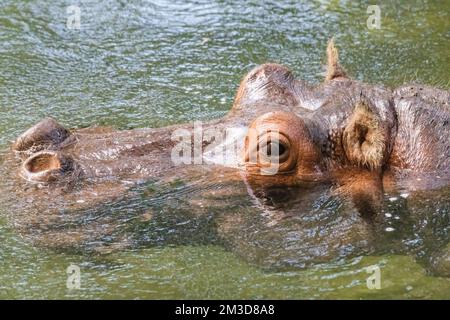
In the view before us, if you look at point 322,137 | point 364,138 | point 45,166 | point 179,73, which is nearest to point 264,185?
point 322,137

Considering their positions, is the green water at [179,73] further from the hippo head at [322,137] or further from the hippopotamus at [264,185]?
the hippo head at [322,137]

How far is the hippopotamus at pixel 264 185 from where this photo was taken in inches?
204

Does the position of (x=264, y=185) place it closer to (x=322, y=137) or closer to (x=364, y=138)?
(x=322, y=137)

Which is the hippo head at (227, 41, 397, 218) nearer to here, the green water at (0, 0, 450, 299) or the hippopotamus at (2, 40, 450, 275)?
the hippopotamus at (2, 40, 450, 275)

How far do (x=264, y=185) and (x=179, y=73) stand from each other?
11.2ft

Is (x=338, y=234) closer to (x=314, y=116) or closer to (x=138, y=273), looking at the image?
(x=314, y=116)

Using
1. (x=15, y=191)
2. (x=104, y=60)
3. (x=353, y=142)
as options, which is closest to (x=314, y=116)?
(x=353, y=142)

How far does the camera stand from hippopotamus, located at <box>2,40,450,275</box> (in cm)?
519

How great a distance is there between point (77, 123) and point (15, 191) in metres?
2.14

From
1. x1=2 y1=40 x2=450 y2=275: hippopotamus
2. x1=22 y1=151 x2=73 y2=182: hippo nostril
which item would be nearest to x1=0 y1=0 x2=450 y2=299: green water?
x1=2 y1=40 x2=450 y2=275: hippopotamus

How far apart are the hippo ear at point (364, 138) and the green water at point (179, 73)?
652mm

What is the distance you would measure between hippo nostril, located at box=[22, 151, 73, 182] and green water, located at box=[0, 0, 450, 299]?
1.29 feet

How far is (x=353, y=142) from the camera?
535cm

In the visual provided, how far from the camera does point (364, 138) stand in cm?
528
